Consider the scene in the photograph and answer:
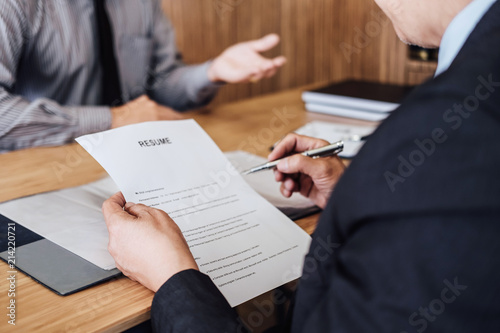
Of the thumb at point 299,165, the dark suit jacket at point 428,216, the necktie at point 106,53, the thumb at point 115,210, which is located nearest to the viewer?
the dark suit jacket at point 428,216

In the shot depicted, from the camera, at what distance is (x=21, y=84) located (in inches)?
60.5

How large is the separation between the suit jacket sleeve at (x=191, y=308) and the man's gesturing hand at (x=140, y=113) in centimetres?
77

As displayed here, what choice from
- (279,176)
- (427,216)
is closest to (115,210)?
(279,176)

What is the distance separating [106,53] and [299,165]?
95 centimetres

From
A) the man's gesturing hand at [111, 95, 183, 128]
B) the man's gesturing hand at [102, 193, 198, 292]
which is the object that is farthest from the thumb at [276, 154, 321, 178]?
the man's gesturing hand at [111, 95, 183, 128]

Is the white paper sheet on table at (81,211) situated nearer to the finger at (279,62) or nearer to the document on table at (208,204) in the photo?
the document on table at (208,204)

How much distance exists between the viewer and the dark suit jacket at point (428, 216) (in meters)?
0.44

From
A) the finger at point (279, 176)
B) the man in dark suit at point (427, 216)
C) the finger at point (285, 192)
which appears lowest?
the finger at point (285, 192)

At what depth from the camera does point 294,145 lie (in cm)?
100

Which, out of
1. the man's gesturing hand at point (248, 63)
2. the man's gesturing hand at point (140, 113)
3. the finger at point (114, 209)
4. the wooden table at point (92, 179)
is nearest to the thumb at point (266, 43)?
the man's gesturing hand at point (248, 63)

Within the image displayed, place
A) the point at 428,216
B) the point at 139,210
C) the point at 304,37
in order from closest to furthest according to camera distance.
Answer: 1. the point at 428,216
2. the point at 139,210
3. the point at 304,37

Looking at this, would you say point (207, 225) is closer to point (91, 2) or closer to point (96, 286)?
point (96, 286)

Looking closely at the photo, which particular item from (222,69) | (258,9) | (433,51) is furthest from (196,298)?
(258,9)

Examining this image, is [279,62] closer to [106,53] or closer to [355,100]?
[355,100]
